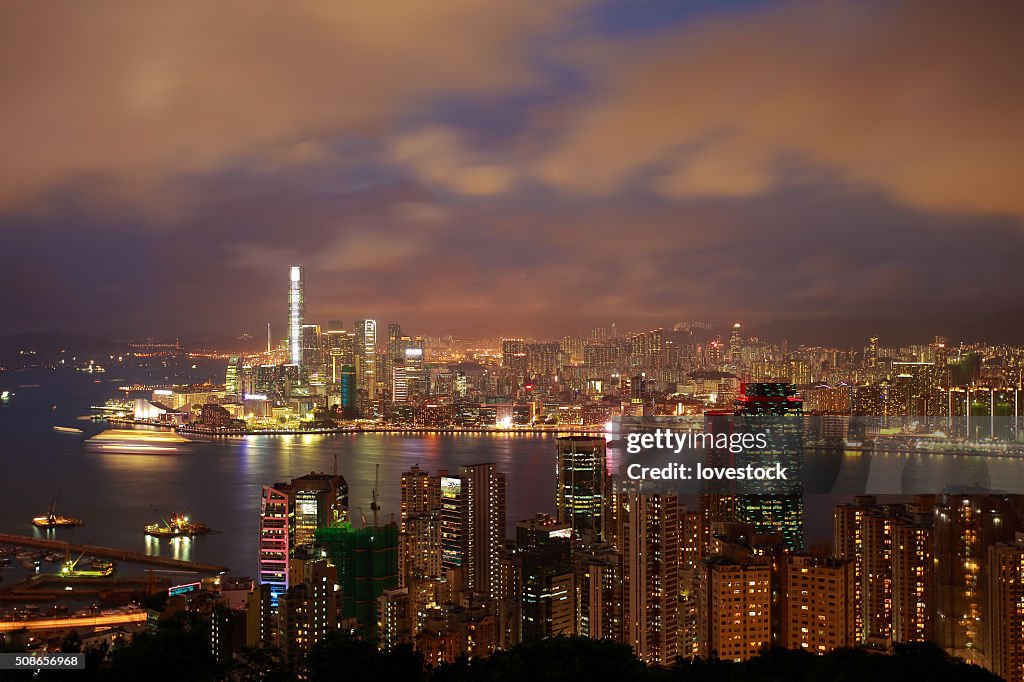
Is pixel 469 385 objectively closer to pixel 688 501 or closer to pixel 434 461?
pixel 434 461

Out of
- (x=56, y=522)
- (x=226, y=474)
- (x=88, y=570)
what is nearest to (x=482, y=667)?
(x=88, y=570)

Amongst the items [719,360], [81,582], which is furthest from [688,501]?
[719,360]

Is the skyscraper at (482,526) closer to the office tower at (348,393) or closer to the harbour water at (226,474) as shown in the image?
the harbour water at (226,474)

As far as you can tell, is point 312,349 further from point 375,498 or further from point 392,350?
point 375,498

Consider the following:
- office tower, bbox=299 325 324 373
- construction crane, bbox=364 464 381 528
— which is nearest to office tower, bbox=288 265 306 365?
office tower, bbox=299 325 324 373

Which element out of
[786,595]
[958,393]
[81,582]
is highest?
[958,393]
